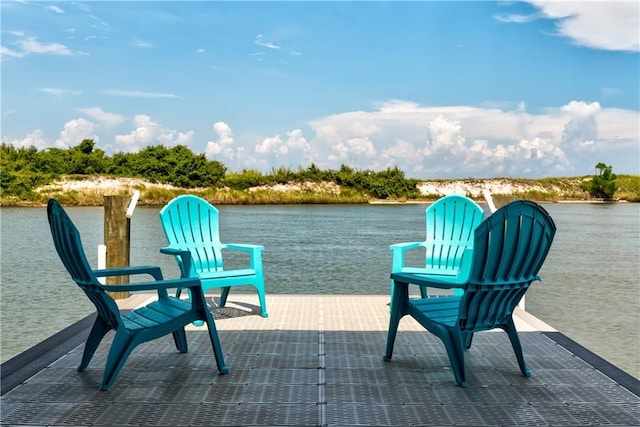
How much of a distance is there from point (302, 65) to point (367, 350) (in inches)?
1155

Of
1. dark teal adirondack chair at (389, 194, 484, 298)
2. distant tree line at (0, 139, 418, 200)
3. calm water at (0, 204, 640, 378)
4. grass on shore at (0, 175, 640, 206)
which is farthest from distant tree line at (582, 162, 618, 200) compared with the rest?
dark teal adirondack chair at (389, 194, 484, 298)

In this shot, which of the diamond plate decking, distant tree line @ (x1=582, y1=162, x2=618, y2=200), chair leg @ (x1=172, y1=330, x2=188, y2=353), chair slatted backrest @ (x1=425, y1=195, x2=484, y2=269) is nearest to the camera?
the diamond plate decking

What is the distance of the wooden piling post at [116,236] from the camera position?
4969 mm

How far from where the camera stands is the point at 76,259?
2818 millimetres

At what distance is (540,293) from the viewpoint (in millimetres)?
7770

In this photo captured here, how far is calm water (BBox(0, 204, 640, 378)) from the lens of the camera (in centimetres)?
562

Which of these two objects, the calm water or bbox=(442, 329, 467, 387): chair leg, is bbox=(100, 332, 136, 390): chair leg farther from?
the calm water

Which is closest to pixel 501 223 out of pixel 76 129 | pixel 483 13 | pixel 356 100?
pixel 483 13

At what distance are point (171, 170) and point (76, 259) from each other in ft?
85.0

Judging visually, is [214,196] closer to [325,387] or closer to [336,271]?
[336,271]

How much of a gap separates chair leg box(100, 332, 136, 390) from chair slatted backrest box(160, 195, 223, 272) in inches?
63.0

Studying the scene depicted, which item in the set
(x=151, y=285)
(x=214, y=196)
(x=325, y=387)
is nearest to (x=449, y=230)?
(x=325, y=387)

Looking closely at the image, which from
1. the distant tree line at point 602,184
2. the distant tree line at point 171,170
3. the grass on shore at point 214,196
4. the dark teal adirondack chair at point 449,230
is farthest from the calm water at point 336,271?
the distant tree line at point 602,184

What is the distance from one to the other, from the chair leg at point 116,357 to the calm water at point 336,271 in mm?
2115
